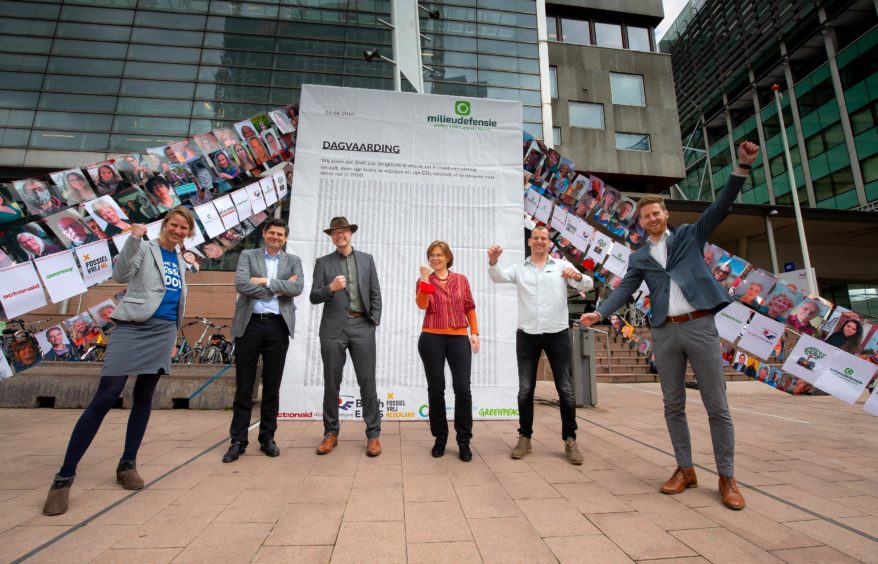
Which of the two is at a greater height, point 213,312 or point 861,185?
point 861,185

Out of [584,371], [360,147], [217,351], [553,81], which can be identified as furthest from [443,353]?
[553,81]

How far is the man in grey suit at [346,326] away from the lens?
3.48m

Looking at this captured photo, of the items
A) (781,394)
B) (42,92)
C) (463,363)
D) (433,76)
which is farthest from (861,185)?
(42,92)

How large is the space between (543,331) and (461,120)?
318 centimetres

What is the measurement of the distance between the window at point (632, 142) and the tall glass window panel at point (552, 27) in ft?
21.3

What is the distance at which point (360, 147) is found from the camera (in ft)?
16.4

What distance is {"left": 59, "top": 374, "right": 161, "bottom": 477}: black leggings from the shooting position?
90.4 inches

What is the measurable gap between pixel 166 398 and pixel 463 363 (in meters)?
4.44

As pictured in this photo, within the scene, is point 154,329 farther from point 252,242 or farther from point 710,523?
point 252,242

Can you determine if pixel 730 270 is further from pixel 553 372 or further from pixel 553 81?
pixel 553 81

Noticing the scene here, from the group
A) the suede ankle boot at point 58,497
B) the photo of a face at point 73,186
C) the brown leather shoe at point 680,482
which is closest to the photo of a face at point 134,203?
the photo of a face at point 73,186

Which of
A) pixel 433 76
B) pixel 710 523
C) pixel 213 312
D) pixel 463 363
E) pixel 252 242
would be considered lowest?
pixel 710 523

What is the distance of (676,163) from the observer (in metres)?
20.3

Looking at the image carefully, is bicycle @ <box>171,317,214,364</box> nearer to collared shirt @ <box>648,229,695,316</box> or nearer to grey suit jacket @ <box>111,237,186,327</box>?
grey suit jacket @ <box>111,237,186,327</box>
